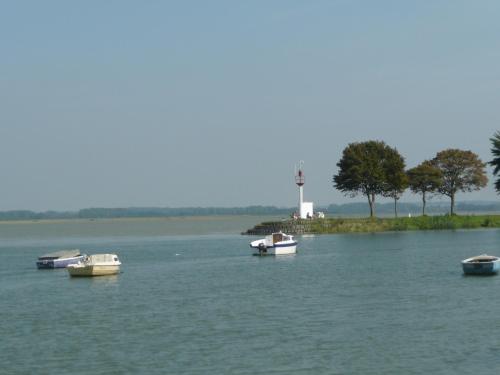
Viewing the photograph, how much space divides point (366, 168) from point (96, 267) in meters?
73.2

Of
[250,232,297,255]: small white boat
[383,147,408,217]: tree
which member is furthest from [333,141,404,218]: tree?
[250,232,297,255]: small white boat

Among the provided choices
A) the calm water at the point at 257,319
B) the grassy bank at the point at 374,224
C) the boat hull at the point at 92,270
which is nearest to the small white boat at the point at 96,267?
the boat hull at the point at 92,270

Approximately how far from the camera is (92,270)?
65500mm

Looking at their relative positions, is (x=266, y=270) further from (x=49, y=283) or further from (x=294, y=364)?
(x=294, y=364)

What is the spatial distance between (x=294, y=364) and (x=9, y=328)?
16.0 metres

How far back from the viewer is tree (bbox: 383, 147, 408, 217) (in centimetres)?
13362

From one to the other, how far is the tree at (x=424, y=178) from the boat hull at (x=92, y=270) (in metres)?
82.4

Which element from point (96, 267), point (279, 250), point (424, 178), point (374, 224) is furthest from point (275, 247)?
point (424, 178)

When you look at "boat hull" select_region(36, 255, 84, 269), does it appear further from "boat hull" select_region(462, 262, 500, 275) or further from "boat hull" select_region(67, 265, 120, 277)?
"boat hull" select_region(462, 262, 500, 275)

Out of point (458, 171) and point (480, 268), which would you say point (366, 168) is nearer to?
point (458, 171)

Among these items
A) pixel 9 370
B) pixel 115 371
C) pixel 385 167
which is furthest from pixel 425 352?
pixel 385 167

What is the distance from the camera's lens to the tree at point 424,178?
456ft

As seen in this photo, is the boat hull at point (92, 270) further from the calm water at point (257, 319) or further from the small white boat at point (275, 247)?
the small white boat at point (275, 247)

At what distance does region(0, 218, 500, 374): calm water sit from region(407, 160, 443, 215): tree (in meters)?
67.4
